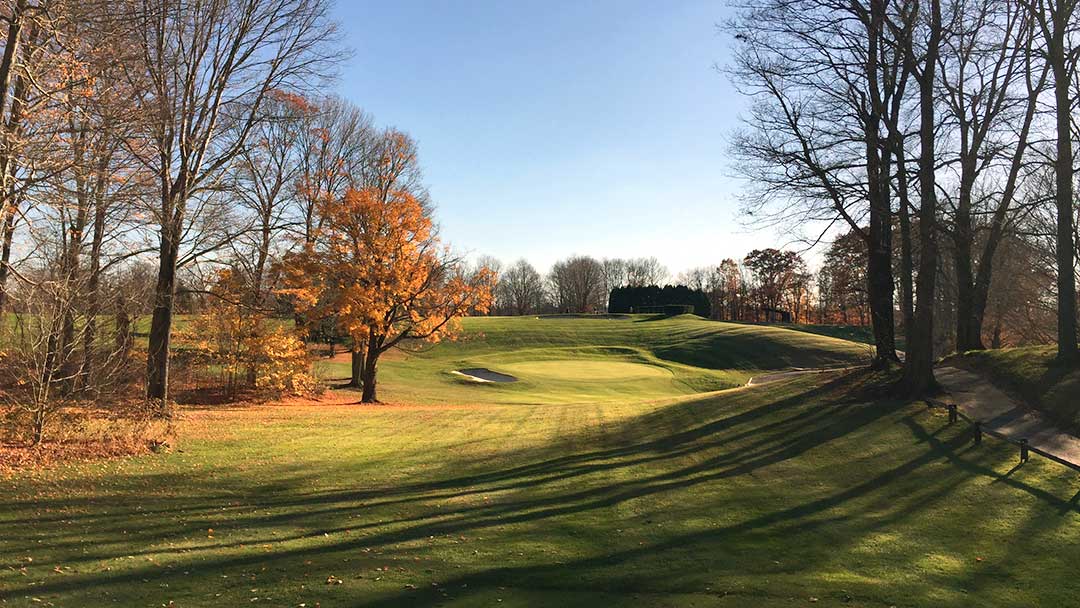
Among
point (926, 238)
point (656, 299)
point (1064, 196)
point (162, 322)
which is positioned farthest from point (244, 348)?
point (656, 299)

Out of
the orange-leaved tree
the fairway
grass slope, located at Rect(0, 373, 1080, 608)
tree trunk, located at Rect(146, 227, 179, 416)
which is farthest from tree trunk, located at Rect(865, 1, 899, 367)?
the fairway

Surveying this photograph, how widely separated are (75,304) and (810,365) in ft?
141

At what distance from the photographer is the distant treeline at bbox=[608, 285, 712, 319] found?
97.2 m

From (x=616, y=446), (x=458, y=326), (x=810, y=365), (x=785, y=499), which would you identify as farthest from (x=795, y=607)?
(x=810, y=365)

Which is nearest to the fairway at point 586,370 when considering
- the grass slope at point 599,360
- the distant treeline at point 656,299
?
the grass slope at point 599,360

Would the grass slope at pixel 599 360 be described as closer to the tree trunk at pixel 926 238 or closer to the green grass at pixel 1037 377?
the green grass at pixel 1037 377

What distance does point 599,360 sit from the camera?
48.8 meters

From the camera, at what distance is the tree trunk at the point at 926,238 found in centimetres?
1372

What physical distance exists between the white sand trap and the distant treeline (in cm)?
5926

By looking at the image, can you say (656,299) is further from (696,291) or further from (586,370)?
(586,370)

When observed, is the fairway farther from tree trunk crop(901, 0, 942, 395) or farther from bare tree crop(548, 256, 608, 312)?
bare tree crop(548, 256, 608, 312)

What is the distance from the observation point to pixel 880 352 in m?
16.5

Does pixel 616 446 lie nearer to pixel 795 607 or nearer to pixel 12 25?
pixel 795 607

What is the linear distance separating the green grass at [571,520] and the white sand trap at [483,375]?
22.1m
